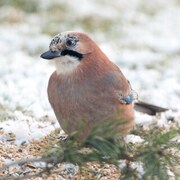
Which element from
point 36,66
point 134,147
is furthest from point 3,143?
point 36,66

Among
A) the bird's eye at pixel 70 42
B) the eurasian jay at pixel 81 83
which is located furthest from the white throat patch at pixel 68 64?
the bird's eye at pixel 70 42

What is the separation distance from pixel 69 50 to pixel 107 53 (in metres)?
3.30

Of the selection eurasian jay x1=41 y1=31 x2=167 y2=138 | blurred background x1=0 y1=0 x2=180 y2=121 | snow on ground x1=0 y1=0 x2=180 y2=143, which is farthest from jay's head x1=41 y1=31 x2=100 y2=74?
blurred background x1=0 y1=0 x2=180 y2=121

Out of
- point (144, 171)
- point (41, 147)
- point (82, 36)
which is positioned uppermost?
point (82, 36)

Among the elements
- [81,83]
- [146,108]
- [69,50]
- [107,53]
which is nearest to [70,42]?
[69,50]

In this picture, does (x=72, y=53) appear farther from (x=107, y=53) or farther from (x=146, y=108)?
(x=107, y=53)

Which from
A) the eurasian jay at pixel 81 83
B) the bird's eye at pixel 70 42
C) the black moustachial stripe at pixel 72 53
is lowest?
the eurasian jay at pixel 81 83

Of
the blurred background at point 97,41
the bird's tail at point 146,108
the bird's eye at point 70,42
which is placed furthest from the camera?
the blurred background at point 97,41

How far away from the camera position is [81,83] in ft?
14.2

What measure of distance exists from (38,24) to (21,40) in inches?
24.1

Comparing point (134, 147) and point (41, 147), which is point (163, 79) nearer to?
point (41, 147)

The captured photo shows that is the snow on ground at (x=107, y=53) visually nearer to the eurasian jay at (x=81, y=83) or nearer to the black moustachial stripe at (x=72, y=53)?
the eurasian jay at (x=81, y=83)

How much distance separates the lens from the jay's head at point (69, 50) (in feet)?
13.9

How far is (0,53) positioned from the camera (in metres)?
7.31
